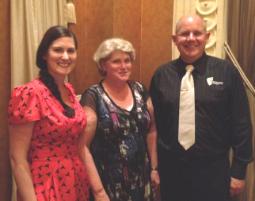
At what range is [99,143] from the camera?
2.23 m

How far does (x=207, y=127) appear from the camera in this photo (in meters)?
2.29

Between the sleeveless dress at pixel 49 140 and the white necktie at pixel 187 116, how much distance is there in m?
0.66

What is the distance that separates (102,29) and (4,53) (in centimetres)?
99

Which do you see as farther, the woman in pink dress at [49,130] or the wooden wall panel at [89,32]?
the wooden wall panel at [89,32]

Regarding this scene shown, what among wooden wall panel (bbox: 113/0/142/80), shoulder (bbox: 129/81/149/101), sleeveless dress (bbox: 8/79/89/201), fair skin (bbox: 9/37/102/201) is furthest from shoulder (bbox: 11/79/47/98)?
wooden wall panel (bbox: 113/0/142/80)

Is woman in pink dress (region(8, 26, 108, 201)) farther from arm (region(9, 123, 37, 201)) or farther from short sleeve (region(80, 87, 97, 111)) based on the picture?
short sleeve (region(80, 87, 97, 111))

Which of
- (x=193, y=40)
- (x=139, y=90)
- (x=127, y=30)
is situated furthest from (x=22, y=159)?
(x=127, y=30)

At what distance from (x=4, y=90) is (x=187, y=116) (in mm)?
1053

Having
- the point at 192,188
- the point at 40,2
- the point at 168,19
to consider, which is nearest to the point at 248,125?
the point at 192,188

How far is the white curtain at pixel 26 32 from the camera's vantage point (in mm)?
2107

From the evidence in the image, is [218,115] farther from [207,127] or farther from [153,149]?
[153,149]

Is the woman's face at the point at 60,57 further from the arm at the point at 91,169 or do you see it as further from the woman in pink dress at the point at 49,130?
the arm at the point at 91,169

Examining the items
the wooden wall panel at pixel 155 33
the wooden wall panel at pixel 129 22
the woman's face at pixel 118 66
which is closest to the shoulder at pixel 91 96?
the woman's face at pixel 118 66

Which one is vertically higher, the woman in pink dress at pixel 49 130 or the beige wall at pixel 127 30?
the beige wall at pixel 127 30
